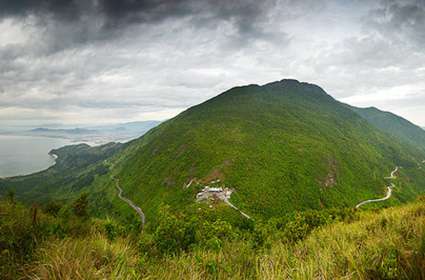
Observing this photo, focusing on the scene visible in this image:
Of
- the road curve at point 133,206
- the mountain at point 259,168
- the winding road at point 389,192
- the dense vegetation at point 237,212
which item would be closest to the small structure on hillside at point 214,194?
the mountain at point 259,168

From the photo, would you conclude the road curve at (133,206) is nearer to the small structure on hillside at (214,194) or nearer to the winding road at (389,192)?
the small structure on hillside at (214,194)

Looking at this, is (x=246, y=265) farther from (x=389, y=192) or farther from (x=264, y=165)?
(x=389, y=192)

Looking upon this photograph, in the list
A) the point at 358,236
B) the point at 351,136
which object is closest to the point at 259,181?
the point at 358,236

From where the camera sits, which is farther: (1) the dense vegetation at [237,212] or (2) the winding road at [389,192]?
(2) the winding road at [389,192]

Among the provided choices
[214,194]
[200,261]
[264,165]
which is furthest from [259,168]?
[200,261]

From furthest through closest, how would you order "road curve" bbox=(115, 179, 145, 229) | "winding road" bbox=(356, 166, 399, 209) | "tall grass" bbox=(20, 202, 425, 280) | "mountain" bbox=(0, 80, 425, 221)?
"winding road" bbox=(356, 166, 399, 209), "mountain" bbox=(0, 80, 425, 221), "road curve" bbox=(115, 179, 145, 229), "tall grass" bbox=(20, 202, 425, 280)

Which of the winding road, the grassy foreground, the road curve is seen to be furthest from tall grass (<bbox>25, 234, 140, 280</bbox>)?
the winding road

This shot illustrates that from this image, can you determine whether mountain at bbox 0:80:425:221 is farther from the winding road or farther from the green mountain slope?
the winding road
